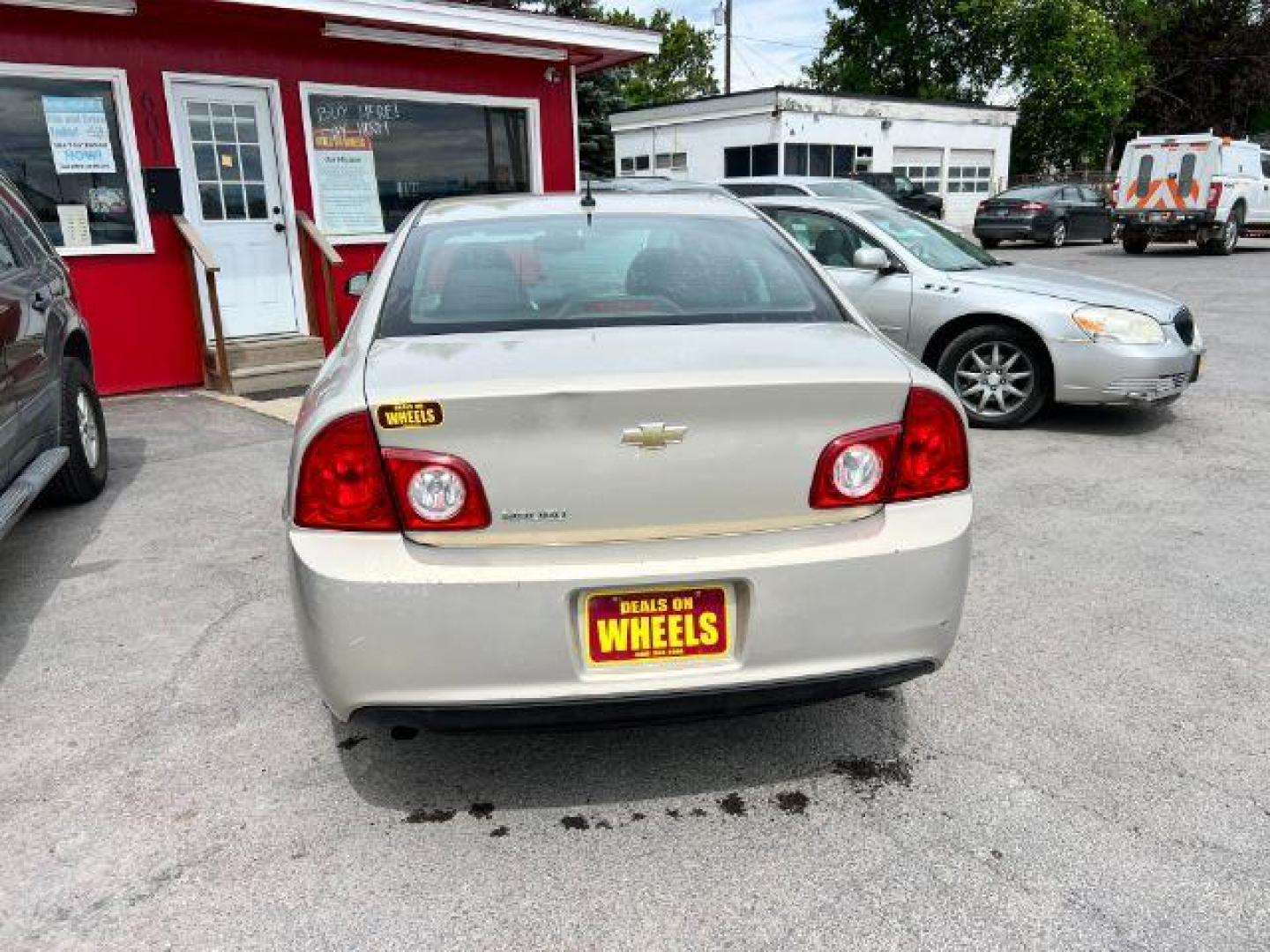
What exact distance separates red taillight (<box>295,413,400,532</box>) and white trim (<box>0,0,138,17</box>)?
21.9ft

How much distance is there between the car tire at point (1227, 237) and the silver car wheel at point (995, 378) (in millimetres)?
16838

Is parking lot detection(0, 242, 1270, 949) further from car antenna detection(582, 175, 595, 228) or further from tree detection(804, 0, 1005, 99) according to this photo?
tree detection(804, 0, 1005, 99)

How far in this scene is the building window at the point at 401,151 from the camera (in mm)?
8875

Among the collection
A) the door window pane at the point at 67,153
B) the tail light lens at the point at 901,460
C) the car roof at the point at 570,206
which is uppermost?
Answer: the door window pane at the point at 67,153

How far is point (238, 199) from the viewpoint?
27.7ft

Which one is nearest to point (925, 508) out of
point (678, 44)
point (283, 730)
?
point (283, 730)

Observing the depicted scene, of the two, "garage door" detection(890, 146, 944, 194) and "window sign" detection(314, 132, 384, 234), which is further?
"garage door" detection(890, 146, 944, 194)

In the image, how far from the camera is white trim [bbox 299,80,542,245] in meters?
8.67

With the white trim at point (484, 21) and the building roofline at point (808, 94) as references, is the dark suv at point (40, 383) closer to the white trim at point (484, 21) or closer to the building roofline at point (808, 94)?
the white trim at point (484, 21)

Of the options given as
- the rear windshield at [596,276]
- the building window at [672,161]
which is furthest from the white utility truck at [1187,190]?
the rear windshield at [596,276]

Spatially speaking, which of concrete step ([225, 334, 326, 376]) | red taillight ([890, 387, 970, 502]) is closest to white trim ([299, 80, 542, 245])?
concrete step ([225, 334, 326, 376])

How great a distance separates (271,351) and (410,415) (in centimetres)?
678

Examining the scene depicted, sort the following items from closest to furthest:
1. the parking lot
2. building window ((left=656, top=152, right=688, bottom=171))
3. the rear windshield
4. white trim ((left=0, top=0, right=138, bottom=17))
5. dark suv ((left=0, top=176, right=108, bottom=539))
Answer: the parking lot → the rear windshield → dark suv ((left=0, top=176, right=108, bottom=539)) → white trim ((left=0, top=0, right=138, bottom=17)) → building window ((left=656, top=152, right=688, bottom=171))

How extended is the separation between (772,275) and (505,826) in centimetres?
180
